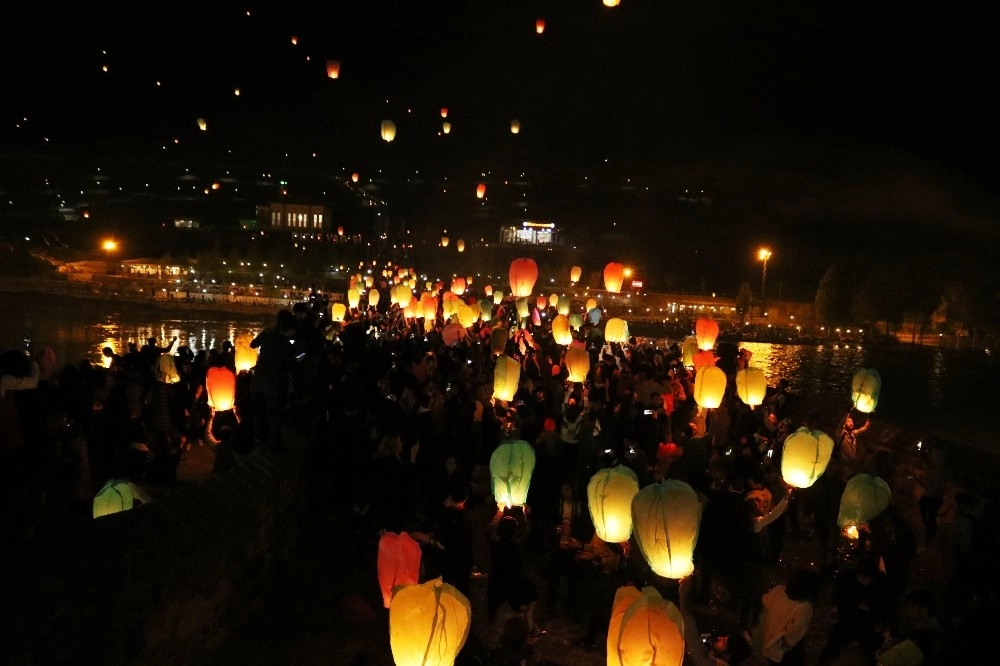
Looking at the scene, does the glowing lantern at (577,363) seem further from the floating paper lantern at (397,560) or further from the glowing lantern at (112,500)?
the glowing lantern at (112,500)

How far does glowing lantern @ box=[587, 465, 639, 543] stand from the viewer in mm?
5512

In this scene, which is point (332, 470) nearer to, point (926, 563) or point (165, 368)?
point (165, 368)

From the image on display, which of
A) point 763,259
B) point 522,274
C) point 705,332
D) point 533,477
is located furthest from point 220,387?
point 763,259

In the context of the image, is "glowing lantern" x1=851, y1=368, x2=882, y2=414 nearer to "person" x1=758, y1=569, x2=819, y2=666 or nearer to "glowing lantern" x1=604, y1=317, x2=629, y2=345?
"person" x1=758, y1=569, x2=819, y2=666

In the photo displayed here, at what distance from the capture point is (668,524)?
4.51 meters

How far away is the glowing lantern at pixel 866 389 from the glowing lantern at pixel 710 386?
1.55 meters

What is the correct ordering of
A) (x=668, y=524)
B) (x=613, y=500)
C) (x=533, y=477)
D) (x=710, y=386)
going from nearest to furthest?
(x=668, y=524) < (x=613, y=500) < (x=533, y=477) < (x=710, y=386)

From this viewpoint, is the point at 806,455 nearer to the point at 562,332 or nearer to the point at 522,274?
the point at 562,332

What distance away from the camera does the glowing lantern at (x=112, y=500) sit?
477 centimetres

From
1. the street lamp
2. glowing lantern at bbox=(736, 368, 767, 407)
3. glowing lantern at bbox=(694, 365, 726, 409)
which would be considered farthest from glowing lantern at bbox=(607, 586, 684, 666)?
the street lamp

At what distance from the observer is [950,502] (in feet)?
26.3

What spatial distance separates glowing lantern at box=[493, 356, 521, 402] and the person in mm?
5880

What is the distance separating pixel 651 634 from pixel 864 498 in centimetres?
378

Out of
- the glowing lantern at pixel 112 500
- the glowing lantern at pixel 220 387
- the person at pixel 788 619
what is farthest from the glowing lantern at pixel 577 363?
the glowing lantern at pixel 112 500
